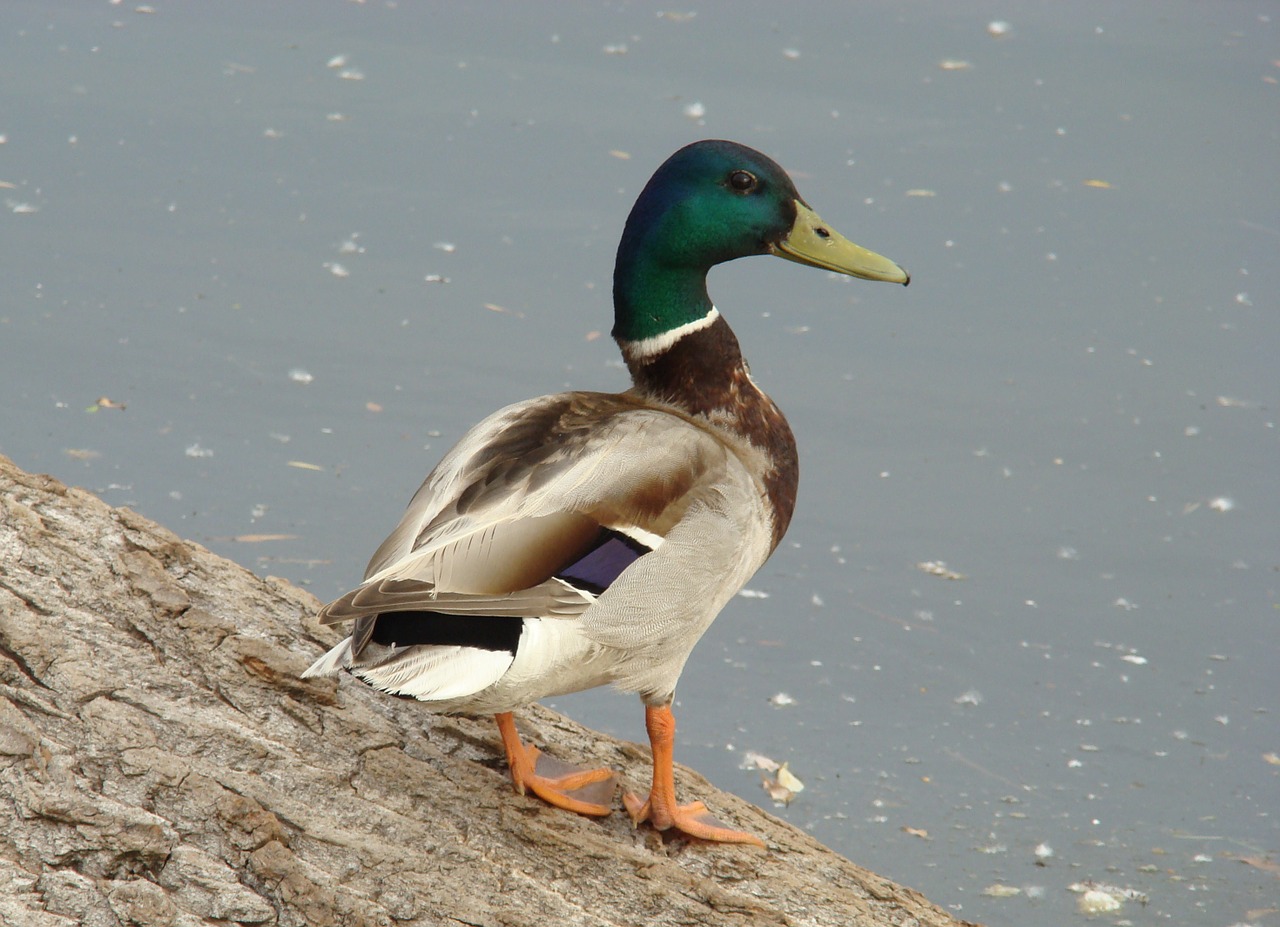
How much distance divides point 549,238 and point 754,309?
90 centimetres

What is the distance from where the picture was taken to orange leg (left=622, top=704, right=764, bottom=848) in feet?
9.04

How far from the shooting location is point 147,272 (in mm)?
5652

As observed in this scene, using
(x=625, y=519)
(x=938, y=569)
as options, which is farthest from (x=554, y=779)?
(x=938, y=569)

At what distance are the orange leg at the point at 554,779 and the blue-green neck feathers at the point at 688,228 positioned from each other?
789 millimetres

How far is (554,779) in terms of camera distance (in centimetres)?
277

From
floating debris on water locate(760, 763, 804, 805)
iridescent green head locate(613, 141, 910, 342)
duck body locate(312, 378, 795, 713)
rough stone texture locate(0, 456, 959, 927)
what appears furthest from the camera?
floating debris on water locate(760, 763, 804, 805)

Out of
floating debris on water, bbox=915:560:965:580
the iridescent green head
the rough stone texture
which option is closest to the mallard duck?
the iridescent green head

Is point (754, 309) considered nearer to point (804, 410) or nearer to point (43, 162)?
point (804, 410)

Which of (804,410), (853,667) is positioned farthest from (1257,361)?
(853,667)

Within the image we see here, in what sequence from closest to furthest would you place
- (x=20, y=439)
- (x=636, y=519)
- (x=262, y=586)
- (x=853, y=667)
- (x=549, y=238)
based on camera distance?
(x=636, y=519), (x=262, y=586), (x=853, y=667), (x=20, y=439), (x=549, y=238)

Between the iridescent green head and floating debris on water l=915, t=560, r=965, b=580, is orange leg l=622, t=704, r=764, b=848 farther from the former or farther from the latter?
floating debris on water l=915, t=560, r=965, b=580

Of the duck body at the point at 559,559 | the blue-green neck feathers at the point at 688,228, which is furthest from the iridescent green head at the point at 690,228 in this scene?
the duck body at the point at 559,559

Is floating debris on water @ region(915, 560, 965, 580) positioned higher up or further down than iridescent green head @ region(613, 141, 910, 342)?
further down

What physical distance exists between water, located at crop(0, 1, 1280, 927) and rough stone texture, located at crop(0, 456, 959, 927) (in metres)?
0.97
